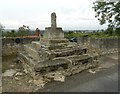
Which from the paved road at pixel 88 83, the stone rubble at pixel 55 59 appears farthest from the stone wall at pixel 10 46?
the paved road at pixel 88 83

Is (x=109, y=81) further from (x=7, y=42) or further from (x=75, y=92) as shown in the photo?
(x=7, y=42)

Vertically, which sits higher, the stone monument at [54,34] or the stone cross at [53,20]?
the stone cross at [53,20]

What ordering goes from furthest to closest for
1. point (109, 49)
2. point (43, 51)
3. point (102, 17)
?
point (102, 17) < point (109, 49) < point (43, 51)

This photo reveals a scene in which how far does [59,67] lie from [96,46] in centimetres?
677

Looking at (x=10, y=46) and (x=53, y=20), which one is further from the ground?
(x=53, y=20)

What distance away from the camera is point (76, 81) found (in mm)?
7875

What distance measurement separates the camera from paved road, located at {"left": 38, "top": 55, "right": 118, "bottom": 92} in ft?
22.7

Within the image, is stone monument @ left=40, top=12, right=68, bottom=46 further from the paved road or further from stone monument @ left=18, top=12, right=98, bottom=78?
the paved road

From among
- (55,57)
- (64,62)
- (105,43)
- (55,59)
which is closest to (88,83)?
(64,62)

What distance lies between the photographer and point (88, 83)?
7.56 meters

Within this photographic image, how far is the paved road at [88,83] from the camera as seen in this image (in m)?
6.93

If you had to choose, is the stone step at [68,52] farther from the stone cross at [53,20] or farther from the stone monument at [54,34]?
the stone cross at [53,20]

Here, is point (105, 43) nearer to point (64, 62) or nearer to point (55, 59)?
point (64, 62)

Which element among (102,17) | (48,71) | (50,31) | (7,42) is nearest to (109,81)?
(48,71)
